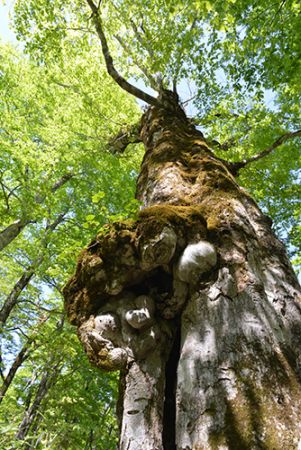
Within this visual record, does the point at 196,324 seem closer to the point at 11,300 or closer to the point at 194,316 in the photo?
the point at 194,316

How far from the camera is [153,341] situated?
199 centimetres

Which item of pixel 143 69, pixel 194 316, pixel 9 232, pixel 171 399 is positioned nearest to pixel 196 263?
pixel 194 316

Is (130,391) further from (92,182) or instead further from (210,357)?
(92,182)

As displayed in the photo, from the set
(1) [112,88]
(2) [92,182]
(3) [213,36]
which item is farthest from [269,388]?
(1) [112,88]

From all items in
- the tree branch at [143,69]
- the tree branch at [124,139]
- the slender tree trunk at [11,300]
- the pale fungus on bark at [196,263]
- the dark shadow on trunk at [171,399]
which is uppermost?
the tree branch at [143,69]

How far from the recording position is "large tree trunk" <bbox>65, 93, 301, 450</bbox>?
1502mm

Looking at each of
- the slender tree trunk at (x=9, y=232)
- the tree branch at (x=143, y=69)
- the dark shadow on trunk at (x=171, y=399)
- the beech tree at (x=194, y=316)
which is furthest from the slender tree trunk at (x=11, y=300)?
the dark shadow on trunk at (x=171, y=399)

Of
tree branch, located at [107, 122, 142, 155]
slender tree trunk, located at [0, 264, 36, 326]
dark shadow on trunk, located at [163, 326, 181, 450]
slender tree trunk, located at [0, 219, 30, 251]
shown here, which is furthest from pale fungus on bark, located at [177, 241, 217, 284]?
slender tree trunk, located at [0, 264, 36, 326]

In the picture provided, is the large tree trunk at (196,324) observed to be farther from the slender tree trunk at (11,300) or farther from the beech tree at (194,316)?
the slender tree trunk at (11,300)

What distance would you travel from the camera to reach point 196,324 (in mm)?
1923

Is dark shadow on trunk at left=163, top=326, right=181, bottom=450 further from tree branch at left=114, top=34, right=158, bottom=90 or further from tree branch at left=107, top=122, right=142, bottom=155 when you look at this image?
tree branch at left=114, top=34, right=158, bottom=90

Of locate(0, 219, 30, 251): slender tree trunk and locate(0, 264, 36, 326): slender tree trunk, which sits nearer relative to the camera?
locate(0, 219, 30, 251): slender tree trunk

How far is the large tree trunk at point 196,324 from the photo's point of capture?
4.93ft

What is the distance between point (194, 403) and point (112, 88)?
10.4 m
